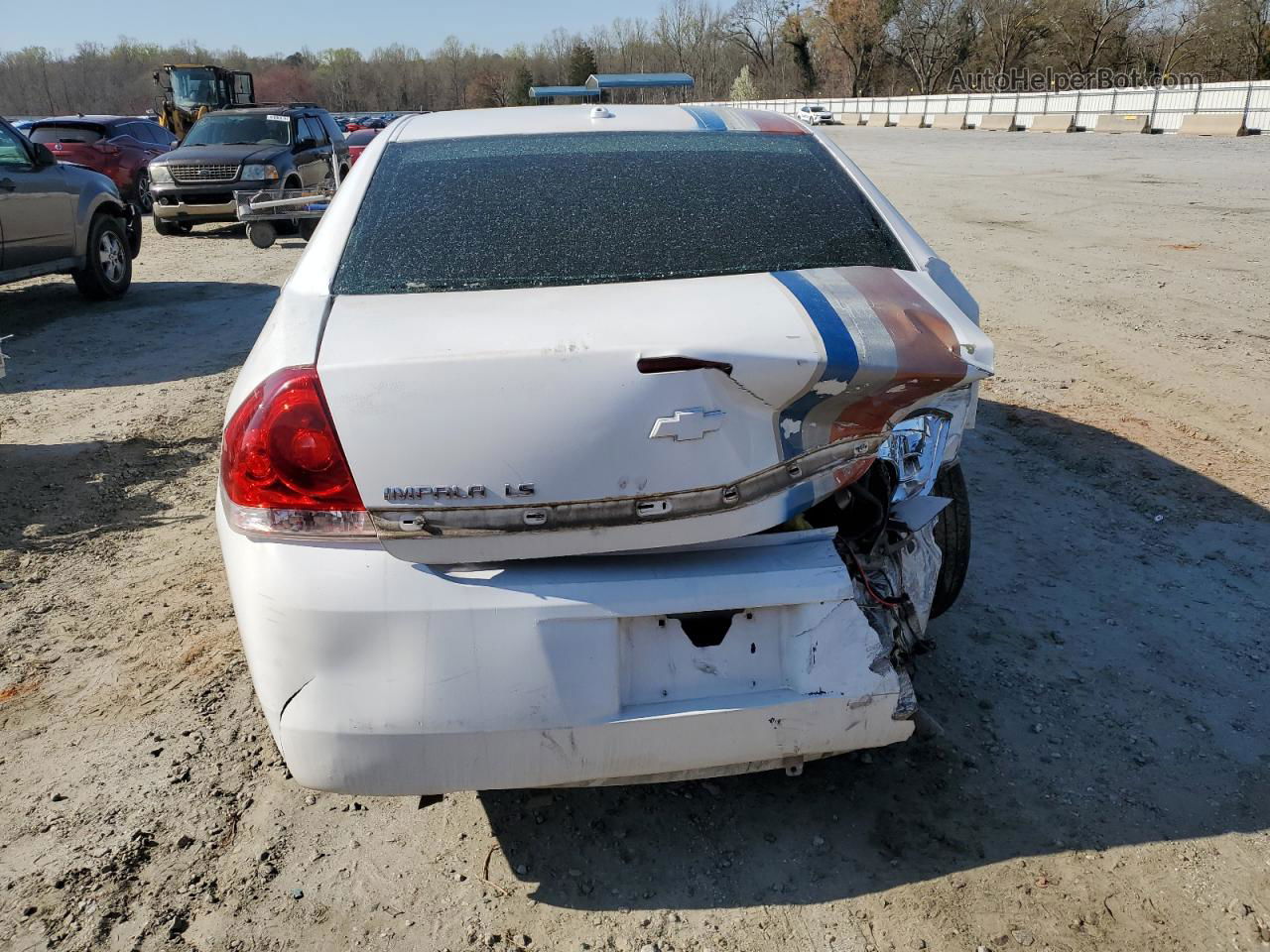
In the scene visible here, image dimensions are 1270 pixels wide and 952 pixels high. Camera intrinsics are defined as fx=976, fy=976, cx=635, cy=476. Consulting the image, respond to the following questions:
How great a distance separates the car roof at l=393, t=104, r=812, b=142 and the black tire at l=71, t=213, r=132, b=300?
7.59 m

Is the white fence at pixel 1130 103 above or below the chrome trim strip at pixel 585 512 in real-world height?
above

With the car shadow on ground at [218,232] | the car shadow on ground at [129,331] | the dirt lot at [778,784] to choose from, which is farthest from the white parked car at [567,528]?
the car shadow on ground at [218,232]

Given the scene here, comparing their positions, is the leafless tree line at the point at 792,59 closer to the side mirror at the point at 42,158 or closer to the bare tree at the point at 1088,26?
the bare tree at the point at 1088,26

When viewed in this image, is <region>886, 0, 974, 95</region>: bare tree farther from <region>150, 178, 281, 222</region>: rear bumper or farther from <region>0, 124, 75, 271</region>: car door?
<region>0, 124, 75, 271</region>: car door

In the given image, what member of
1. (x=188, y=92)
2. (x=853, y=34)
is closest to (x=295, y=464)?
(x=188, y=92)

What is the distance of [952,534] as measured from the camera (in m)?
3.17

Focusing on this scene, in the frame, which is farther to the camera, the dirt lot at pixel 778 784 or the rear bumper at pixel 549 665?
the dirt lot at pixel 778 784

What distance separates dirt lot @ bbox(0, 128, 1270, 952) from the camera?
226cm

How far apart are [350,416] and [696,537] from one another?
2.45 feet

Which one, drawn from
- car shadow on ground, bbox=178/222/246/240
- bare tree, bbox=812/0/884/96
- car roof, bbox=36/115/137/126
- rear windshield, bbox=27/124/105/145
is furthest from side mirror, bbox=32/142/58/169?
bare tree, bbox=812/0/884/96

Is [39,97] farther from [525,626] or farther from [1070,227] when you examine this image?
[525,626]

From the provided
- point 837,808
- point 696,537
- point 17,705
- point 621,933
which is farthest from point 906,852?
point 17,705

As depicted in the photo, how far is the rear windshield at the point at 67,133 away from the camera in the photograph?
16.8m

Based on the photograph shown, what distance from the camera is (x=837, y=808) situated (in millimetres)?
2594
